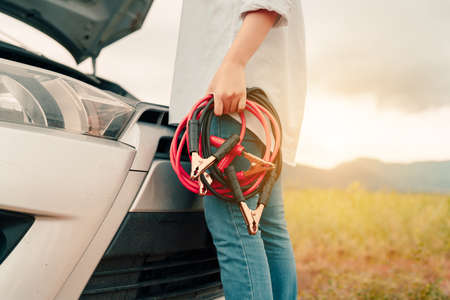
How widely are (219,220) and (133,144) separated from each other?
1.17 feet

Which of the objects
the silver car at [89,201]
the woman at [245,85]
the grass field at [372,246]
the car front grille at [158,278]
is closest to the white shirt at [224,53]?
the woman at [245,85]

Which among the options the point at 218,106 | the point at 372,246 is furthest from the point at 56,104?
the point at 372,246

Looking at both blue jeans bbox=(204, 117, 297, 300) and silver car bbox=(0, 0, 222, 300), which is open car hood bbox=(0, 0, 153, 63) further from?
blue jeans bbox=(204, 117, 297, 300)

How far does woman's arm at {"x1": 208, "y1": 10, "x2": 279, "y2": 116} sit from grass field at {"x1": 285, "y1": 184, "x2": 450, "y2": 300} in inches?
76.2

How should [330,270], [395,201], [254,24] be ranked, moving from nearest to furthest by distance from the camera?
[254,24] → [330,270] → [395,201]

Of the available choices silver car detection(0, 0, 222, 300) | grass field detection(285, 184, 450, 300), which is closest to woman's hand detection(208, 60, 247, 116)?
silver car detection(0, 0, 222, 300)

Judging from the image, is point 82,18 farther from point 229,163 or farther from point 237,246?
point 237,246

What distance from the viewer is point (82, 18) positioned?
6.66 ft

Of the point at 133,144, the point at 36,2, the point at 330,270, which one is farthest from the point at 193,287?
the point at 330,270

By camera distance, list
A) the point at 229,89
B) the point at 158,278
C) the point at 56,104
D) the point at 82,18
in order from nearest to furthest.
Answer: the point at 229,89, the point at 56,104, the point at 158,278, the point at 82,18

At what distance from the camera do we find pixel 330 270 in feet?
9.37

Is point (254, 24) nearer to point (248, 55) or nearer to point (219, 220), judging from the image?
point (248, 55)

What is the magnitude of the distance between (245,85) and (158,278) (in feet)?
2.23

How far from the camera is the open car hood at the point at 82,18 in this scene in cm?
194
